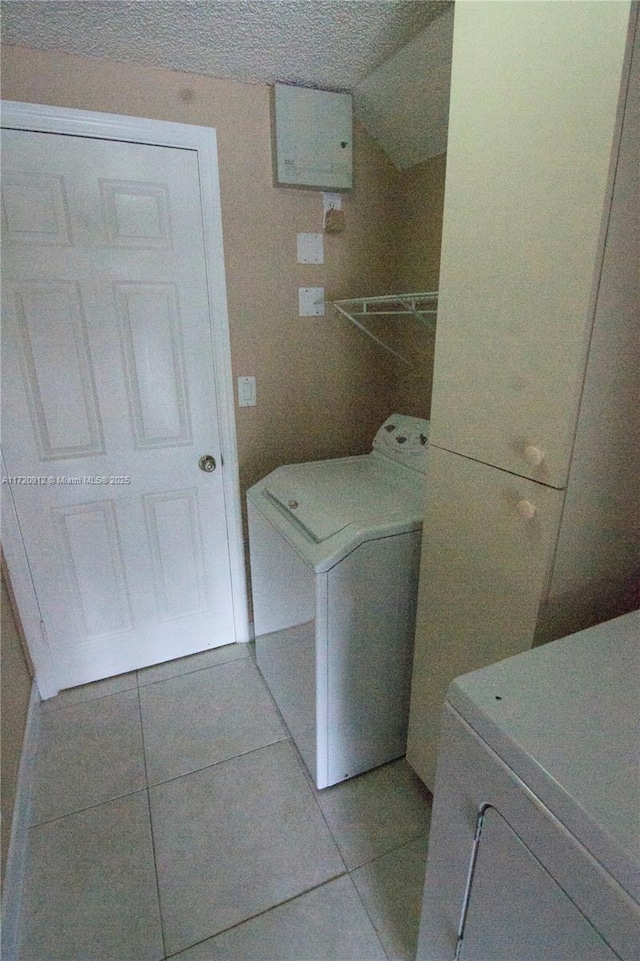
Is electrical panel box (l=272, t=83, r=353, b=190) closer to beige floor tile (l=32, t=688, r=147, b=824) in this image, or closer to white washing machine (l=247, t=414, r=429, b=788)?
white washing machine (l=247, t=414, r=429, b=788)

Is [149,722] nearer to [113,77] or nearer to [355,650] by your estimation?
[355,650]

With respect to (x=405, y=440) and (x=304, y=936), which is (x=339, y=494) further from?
(x=304, y=936)

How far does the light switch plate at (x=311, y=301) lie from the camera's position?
78.5 inches

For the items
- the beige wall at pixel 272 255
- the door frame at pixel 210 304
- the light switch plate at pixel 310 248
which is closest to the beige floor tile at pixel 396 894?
the door frame at pixel 210 304

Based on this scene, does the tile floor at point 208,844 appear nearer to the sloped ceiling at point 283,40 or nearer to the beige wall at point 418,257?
the beige wall at point 418,257

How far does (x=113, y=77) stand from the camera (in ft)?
5.10

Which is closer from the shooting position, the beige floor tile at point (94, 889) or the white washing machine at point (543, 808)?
the white washing machine at point (543, 808)

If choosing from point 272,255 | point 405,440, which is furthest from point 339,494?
point 272,255

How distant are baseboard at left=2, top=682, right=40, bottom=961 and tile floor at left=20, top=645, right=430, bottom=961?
0.10 feet

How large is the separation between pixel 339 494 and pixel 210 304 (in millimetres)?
932

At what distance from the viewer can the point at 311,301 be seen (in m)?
2.02

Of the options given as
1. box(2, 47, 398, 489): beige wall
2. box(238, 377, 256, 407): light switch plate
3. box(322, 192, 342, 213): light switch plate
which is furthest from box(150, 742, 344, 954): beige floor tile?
box(322, 192, 342, 213): light switch plate

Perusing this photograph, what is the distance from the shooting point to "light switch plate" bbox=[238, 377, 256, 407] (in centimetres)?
198

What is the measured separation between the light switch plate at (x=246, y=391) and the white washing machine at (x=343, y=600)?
0.38 meters
